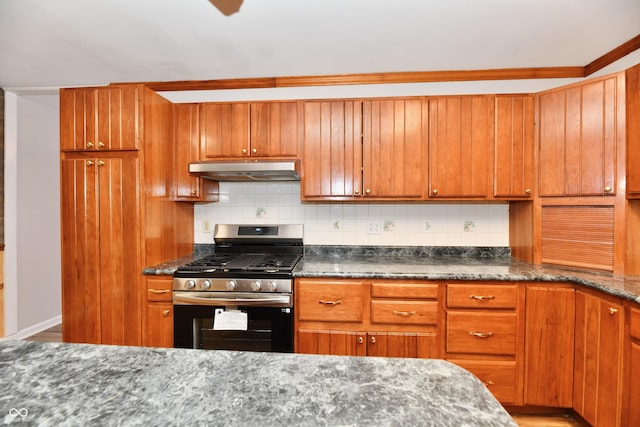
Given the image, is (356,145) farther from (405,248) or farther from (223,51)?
(223,51)

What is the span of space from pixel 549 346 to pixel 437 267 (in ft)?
2.65

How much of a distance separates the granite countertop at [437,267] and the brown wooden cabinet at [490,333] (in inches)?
3.9

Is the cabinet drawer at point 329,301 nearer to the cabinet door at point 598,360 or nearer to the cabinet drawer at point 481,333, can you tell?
the cabinet drawer at point 481,333

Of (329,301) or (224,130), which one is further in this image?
(224,130)

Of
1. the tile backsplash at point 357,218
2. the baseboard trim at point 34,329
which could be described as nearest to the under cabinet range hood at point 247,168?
the tile backsplash at point 357,218

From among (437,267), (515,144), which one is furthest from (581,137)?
(437,267)

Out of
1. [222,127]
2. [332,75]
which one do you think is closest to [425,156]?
[332,75]

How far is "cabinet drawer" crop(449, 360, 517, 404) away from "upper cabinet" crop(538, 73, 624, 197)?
1267mm

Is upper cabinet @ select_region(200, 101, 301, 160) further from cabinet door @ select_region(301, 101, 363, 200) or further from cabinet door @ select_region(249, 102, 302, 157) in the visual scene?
cabinet door @ select_region(301, 101, 363, 200)

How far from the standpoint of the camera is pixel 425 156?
91.2 inches

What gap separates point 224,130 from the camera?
244cm

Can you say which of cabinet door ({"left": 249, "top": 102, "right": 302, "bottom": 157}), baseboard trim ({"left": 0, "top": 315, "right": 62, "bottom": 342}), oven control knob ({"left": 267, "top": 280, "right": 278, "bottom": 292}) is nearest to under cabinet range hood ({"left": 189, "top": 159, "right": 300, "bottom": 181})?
cabinet door ({"left": 249, "top": 102, "right": 302, "bottom": 157})

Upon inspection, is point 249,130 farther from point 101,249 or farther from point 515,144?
point 515,144

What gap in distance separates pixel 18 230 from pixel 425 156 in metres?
4.08
